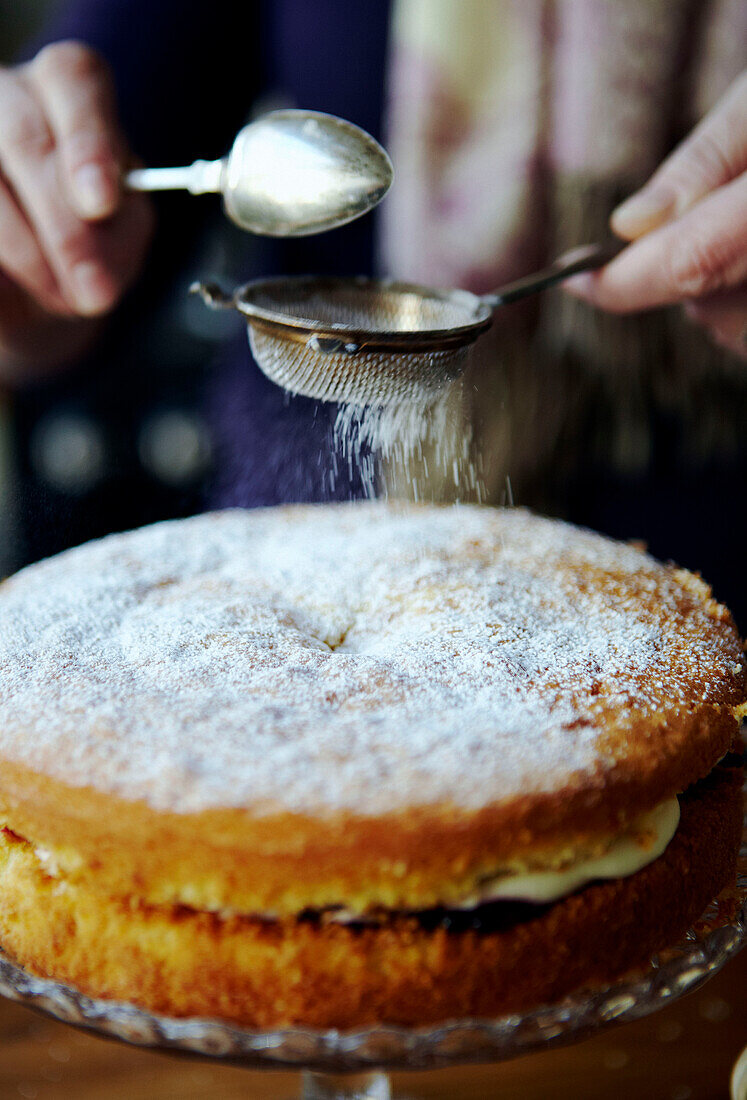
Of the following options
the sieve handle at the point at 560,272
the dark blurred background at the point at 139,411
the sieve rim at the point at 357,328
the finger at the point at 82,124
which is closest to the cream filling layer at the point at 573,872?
the sieve rim at the point at 357,328

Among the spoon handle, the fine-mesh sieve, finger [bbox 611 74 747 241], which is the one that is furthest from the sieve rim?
finger [bbox 611 74 747 241]

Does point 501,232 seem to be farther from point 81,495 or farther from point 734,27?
point 81,495

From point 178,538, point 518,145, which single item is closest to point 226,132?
point 518,145

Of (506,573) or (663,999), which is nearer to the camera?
(663,999)

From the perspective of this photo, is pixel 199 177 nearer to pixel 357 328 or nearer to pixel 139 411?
pixel 357 328

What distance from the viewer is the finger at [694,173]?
1.12 m

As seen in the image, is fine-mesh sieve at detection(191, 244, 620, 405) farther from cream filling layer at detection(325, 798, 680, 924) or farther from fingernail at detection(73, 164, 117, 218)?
cream filling layer at detection(325, 798, 680, 924)

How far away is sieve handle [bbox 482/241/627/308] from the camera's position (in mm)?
1114

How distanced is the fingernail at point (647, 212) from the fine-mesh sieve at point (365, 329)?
1.4 inches

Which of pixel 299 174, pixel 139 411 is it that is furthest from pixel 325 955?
pixel 139 411

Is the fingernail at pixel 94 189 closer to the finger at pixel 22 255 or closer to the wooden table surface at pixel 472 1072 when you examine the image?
Result: the finger at pixel 22 255

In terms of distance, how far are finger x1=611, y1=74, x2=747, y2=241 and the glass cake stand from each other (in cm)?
85

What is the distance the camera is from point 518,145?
1512 mm

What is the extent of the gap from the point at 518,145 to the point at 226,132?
67cm
